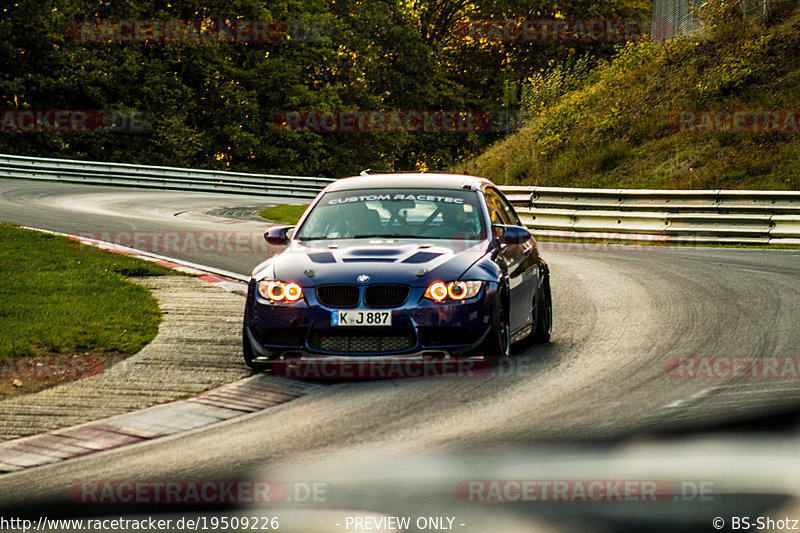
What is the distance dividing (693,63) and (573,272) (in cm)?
1796

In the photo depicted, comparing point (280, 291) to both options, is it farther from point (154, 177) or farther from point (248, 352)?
point (154, 177)

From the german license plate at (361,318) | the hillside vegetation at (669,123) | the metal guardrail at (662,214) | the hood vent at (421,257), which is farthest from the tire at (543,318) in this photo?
the hillside vegetation at (669,123)

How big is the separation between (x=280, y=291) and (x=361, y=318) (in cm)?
70

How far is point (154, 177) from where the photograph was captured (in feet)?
112

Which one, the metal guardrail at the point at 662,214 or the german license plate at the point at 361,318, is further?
the metal guardrail at the point at 662,214

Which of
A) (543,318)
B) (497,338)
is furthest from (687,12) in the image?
(497,338)

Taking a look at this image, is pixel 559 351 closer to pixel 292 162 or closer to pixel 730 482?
pixel 730 482

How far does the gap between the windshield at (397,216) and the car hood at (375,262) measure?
0.25 m

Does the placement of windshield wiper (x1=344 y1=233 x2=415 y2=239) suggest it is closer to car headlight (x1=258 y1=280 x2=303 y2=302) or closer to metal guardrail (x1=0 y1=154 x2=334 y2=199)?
car headlight (x1=258 y1=280 x2=303 y2=302)

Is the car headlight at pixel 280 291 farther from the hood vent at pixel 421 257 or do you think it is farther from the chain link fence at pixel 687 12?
the chain link fence at pixel 687 12

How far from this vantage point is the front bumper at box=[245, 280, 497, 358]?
24.4 ft

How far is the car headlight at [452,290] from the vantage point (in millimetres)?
7512

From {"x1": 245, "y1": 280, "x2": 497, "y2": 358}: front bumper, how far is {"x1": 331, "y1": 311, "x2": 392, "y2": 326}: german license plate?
0.10 feet

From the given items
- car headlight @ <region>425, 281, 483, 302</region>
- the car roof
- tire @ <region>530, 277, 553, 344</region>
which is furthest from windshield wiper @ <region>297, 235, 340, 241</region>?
tire @ <region>530, 277, 553, 344</region>
